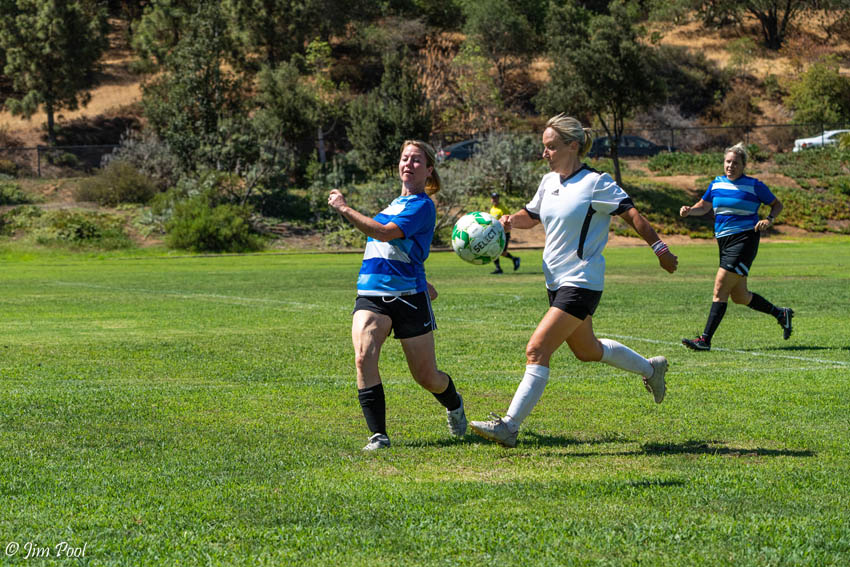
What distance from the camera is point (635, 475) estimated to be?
5.72 metres

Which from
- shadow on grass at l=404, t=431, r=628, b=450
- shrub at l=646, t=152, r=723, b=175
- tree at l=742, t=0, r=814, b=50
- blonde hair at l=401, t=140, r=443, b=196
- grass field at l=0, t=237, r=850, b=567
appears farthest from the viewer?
tree at l=742, t=0, r=814, b=50

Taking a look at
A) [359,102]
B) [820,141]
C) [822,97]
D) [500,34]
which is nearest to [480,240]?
[359,102]

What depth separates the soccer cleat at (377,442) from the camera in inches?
253

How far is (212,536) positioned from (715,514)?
2378mm

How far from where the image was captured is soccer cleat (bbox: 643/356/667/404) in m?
7.61

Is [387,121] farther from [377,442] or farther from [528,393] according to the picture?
[377,442]

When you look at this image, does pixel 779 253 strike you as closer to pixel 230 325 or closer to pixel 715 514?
pixel 230 325

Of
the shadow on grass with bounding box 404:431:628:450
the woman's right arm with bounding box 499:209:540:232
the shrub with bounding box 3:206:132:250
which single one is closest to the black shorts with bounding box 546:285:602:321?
the woman's right arm with bounding box 499:209:540:232

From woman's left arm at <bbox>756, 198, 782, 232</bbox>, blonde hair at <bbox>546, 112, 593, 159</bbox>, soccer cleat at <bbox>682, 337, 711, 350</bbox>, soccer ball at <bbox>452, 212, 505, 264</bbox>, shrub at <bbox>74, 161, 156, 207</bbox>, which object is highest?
blonde hair at <bbox>546, 112, 593, 159</bbox>

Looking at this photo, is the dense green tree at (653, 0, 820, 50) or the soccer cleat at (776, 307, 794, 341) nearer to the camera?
the soccer cleat at (776, 307, 794, 341)

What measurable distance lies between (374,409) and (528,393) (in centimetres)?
102

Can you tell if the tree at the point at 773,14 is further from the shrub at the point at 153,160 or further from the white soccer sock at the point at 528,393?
the white soccer sock at the point at 528,393

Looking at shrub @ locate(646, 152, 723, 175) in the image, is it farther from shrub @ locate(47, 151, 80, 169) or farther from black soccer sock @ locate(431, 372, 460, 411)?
black soccer sock @ locate(431, 372, 460, 411)

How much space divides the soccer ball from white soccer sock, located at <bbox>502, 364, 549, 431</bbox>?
0.98 meters
